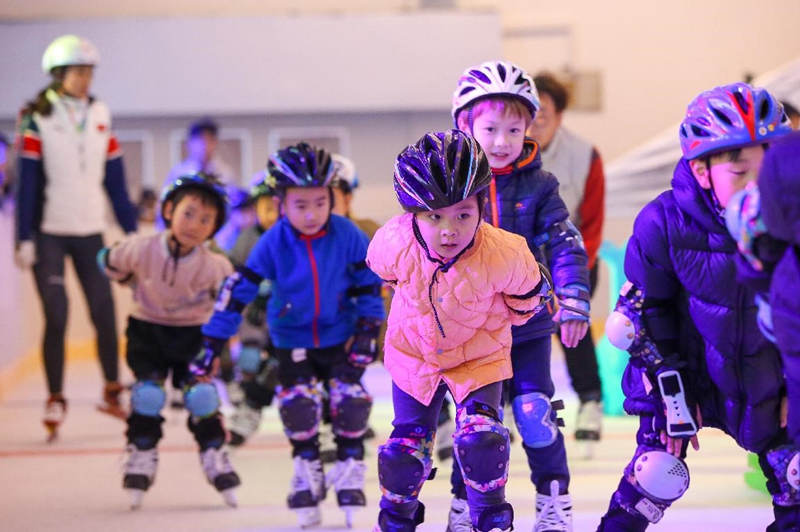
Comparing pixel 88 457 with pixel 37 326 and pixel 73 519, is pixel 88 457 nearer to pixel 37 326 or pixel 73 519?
pixel 73 519

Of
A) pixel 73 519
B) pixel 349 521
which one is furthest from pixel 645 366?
pixel 73 519

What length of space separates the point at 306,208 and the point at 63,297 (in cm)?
285

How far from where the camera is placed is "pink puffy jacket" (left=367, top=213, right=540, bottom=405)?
3658mm

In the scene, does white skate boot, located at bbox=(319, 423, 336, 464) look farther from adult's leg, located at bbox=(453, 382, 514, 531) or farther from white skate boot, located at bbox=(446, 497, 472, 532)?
adult's leg, located at bbox=(453, 382, 514, 531)

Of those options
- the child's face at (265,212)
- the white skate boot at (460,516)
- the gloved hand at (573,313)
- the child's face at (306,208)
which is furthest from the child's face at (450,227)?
the child's face at (265,212)

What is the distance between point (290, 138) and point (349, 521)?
8217mm

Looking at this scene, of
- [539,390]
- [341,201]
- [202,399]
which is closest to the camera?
[539,390]

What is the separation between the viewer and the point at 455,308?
12.0 feet

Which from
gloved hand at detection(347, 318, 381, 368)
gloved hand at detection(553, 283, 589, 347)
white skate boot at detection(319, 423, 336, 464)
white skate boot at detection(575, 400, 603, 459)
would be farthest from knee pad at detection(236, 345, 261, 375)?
gloved hand at detection(553, 283, 589, 347)

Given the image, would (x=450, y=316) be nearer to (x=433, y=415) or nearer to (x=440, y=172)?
(x=433, y=415)

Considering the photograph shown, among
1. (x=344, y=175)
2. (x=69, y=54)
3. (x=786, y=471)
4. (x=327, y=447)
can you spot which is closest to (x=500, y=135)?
(x=786, y=471)

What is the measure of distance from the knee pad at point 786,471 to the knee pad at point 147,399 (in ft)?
8.84

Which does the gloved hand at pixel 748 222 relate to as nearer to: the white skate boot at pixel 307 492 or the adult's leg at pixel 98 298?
the white skate boot at pixel 307 492

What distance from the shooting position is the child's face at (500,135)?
427 centimetres
